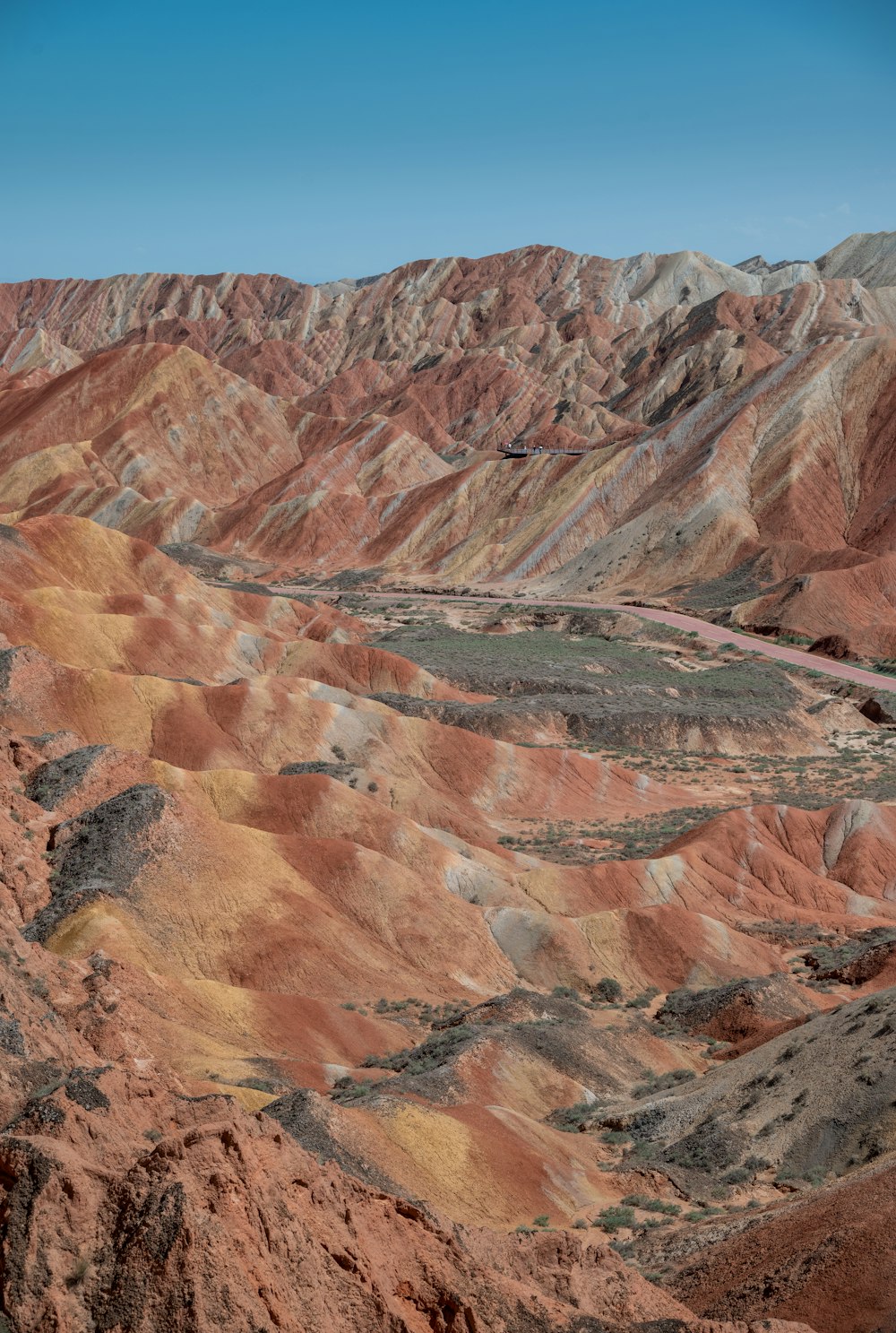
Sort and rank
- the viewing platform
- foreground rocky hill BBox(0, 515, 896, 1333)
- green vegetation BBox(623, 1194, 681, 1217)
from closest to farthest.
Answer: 1. foreground rocky hill BBox(0, 515, 896, 1333)
2. green vegetation BBox(623, 1194, 681, 1217)
3. the viewing platform

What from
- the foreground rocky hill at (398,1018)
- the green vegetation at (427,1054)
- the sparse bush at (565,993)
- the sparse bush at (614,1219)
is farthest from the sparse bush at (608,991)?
the sparse bush at (614,1219)

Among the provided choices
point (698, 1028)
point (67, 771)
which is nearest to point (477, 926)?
point (698, 1028)

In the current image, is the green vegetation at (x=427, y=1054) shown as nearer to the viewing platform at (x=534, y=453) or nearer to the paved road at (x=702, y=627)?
the paved road at (x=702, y=627)

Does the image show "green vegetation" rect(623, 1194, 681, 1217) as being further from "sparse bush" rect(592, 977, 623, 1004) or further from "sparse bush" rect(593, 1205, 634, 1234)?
"sparse bush" rect(592, 977, 623, 1004)

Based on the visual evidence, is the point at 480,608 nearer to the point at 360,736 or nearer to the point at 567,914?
the point at 360,736

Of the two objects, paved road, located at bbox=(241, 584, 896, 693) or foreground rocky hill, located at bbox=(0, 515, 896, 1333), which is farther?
paved road, located at bbox=(241, 584, 896, 693)

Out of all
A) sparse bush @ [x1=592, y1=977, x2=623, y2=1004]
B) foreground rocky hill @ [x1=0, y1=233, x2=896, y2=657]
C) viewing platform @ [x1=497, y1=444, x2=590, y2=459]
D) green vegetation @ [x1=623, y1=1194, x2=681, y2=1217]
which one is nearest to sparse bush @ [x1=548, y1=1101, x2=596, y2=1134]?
green vegetation @ [x1=623, y1=1194, x2=681, y2=1217]
